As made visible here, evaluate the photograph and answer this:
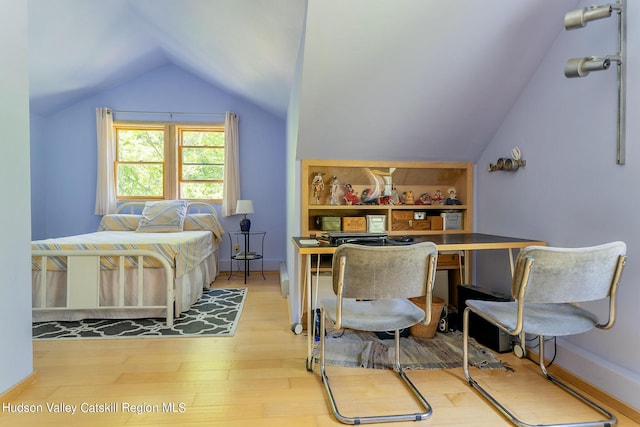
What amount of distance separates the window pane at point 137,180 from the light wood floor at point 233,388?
2.73 metres

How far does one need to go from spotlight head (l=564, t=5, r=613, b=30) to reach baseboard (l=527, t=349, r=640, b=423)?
67.6 inches

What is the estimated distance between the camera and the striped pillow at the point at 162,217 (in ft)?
12.8

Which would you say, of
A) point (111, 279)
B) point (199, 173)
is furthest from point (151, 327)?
point (199, 173)

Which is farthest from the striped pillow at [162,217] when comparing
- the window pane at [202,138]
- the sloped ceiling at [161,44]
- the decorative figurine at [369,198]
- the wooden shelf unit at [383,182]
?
the decorative figurine at [369,198]

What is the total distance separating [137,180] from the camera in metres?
4.60

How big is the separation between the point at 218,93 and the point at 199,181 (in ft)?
4.11

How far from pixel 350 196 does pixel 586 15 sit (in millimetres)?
1704

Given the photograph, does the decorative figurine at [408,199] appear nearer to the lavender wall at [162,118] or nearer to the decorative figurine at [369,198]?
the decorative figurine at [369,198]

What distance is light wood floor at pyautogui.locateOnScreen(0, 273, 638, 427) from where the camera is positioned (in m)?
1.45

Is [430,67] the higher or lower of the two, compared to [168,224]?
higher

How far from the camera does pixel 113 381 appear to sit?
1738 millimetres

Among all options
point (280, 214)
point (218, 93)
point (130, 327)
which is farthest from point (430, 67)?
point (218, 93)

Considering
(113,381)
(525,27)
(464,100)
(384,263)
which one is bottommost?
(113,381)

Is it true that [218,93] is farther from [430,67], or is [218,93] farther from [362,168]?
[430,67]
